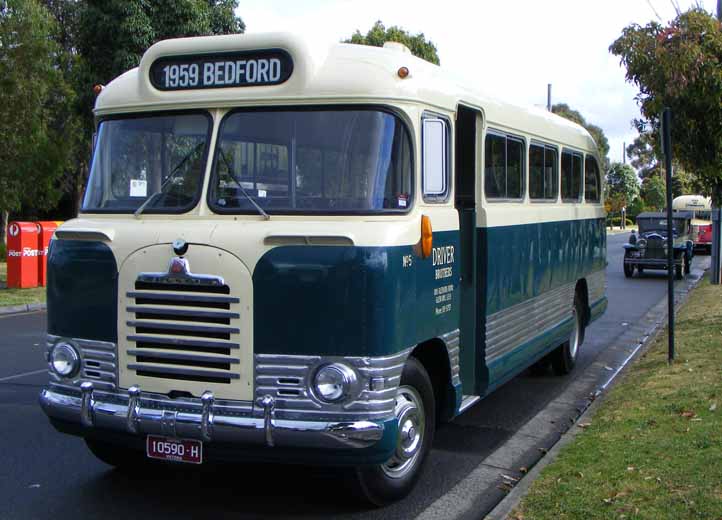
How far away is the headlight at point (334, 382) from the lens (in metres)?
4.72

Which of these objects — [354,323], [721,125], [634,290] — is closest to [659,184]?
[634,290]

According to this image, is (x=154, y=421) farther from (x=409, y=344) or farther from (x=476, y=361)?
(x=476, y=361)

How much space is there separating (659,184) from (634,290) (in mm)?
50931

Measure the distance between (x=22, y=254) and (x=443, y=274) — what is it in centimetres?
1547

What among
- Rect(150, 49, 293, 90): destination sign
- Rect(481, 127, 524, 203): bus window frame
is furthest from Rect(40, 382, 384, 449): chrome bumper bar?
Rect(481, 127, 524, 203): bus window frame

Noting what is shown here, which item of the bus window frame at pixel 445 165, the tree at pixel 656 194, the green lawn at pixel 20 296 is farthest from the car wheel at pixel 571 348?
the tree at pixel 656 194

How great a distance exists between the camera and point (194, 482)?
603cm

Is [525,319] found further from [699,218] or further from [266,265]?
[699,218]

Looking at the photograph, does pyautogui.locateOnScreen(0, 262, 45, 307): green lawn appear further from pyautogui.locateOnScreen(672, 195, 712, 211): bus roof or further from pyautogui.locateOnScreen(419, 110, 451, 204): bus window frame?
pyautogui.locateOnScreen(672, 195, 712, 211): bus roof

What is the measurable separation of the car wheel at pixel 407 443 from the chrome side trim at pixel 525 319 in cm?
131

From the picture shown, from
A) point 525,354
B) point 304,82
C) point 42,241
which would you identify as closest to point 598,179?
point 525,354

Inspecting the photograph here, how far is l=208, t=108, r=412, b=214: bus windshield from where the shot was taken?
5094mm

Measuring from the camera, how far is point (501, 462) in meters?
6.64

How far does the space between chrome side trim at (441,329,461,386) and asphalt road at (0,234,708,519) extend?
765 mm
